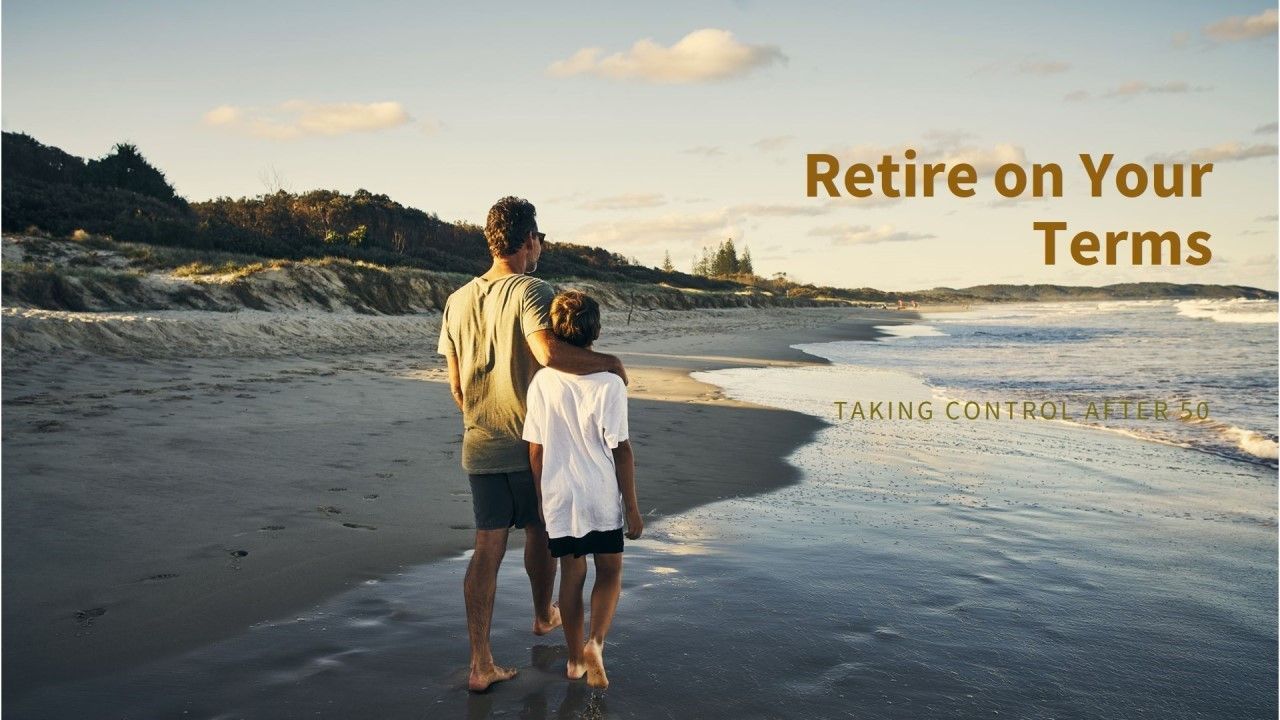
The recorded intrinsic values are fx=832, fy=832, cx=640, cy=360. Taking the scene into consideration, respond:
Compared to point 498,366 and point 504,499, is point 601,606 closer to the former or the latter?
point 504,499

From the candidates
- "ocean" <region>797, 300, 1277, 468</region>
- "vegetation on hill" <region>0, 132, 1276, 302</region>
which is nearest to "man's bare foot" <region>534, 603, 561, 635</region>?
"ocean" <region>797, 300, 1277, 468</region>

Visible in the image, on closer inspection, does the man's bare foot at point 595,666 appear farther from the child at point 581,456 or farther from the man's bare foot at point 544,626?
the man's bare foot at point 544,626

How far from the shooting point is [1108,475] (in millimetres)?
8023

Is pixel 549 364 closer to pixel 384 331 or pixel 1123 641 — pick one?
pixel 1123 641

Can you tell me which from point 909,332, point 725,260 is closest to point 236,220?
point 909,332

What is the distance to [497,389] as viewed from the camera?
3.48 meters

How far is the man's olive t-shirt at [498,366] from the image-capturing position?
3412 mm

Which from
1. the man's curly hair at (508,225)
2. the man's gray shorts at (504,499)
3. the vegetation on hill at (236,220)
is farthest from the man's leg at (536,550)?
the vegetation on hill at (236,220)

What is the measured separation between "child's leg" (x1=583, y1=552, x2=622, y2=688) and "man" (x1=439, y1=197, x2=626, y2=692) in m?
0.34

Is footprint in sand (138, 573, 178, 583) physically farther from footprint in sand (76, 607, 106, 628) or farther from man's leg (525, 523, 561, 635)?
man's leg (525, 523, 561, 635)

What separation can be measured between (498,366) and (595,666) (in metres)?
1.27

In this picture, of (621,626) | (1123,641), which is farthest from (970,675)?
(621,626)

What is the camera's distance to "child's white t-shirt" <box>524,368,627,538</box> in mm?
3227

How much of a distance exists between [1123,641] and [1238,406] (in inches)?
469
